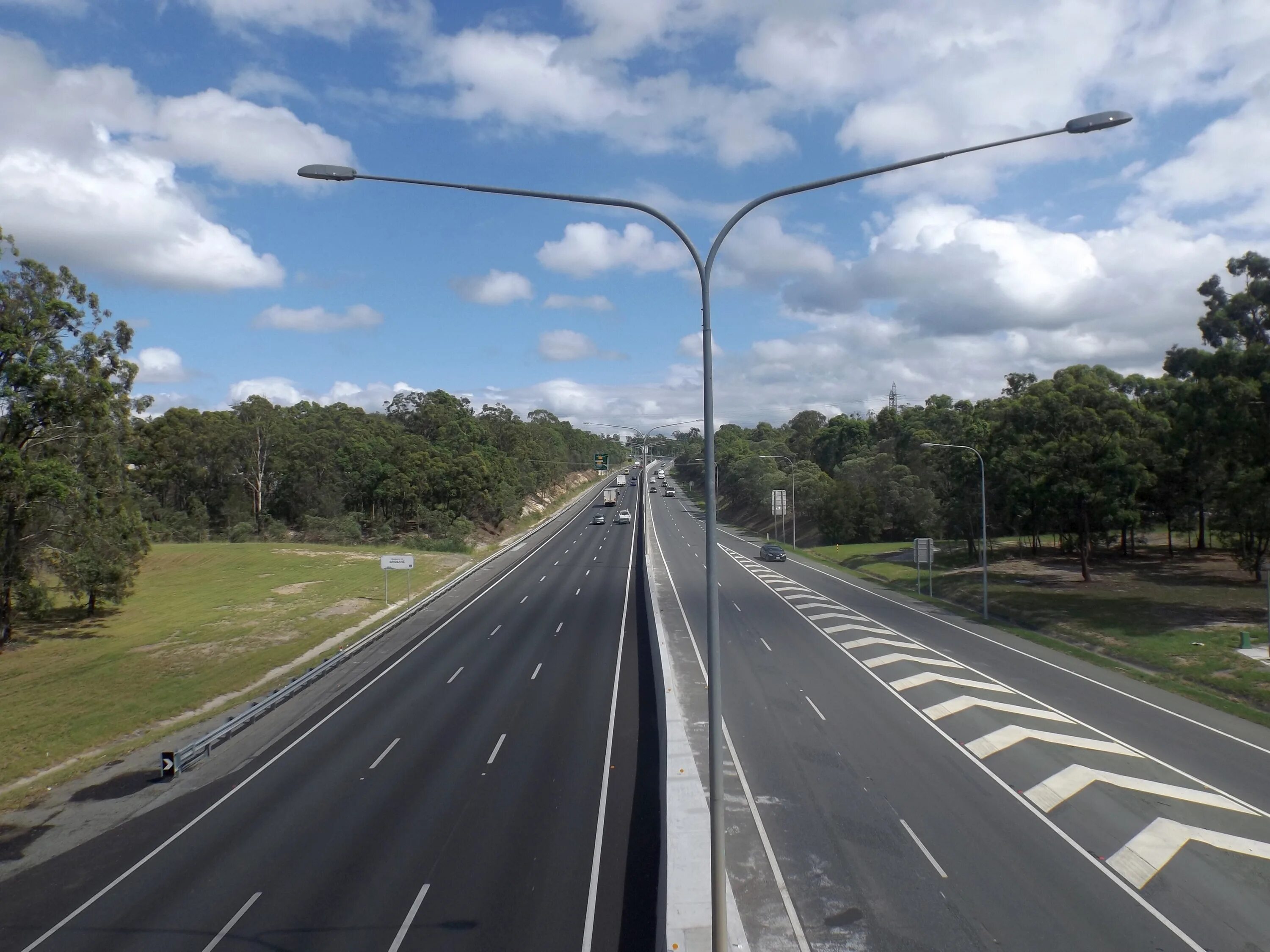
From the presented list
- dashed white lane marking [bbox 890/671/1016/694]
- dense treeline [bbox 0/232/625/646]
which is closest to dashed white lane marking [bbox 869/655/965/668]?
dashed white lane marking [bbox 890/671/1016/694]

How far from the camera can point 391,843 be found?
523 inches

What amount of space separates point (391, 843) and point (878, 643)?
2083 cm

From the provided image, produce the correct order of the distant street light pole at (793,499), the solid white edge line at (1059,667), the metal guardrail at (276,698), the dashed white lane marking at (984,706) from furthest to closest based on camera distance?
the distant street light pole at (793,499) → the dashed white lane marking at (984,706) → the solid white edge line at (1059,667) → the metal guardrail at (276,698)

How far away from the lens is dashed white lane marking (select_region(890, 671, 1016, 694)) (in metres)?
23.1

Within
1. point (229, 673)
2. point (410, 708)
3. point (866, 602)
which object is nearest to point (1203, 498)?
point (866, 602)

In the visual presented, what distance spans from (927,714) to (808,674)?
4.98 m

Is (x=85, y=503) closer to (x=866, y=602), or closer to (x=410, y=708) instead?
(x=410, y=708)

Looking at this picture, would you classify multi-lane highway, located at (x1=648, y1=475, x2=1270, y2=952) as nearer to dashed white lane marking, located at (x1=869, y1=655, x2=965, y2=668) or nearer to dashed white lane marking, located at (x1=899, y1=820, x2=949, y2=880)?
dashed white lane marking, located at (x1=899, y1=820, x2=949, y2=880)

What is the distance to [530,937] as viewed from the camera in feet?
34.0

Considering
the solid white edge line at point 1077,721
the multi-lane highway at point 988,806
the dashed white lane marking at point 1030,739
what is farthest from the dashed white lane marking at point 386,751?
the solid white edge line at point 1077,721

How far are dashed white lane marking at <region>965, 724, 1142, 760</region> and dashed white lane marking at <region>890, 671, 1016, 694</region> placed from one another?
387cm

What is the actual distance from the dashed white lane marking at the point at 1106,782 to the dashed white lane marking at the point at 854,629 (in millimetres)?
15582

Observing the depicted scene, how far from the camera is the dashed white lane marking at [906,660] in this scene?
26.0 metres

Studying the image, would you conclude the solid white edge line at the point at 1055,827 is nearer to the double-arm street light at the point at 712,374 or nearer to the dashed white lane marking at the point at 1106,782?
the dashed white lane marking at the point at 1106,782
